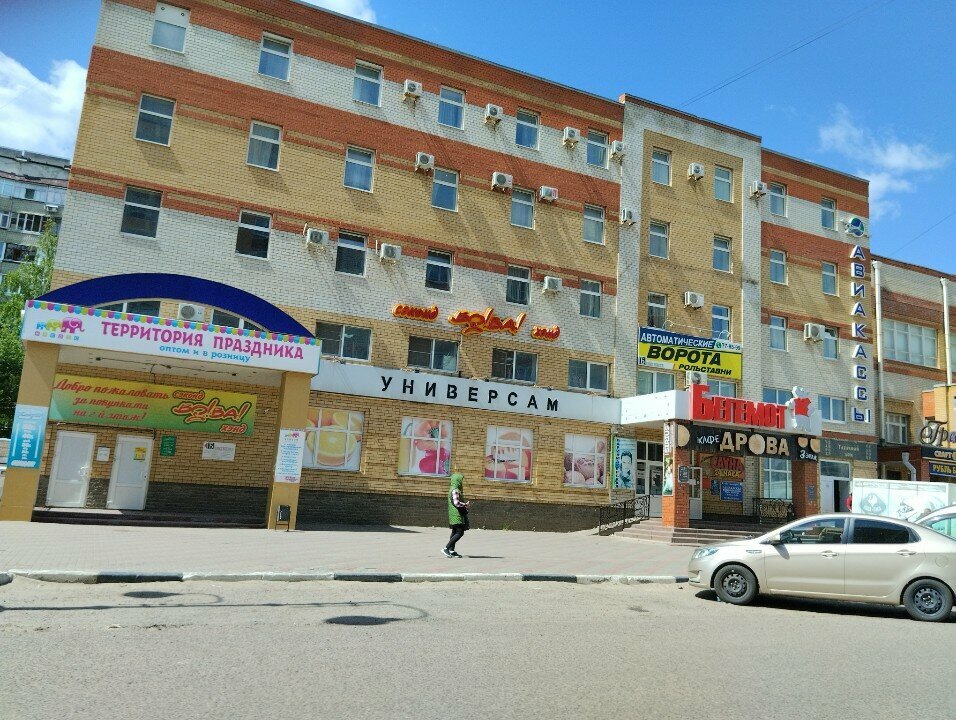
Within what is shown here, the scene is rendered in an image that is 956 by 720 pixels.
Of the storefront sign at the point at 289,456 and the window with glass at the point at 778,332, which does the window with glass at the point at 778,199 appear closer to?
the window with glass at the point at 778,332

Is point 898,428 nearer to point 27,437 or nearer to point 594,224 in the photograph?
point 594,224

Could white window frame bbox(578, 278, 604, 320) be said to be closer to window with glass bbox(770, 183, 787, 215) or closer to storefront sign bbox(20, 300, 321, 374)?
window with glass bbox(770, 183, 787, 215)

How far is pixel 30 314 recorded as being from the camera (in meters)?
15.8

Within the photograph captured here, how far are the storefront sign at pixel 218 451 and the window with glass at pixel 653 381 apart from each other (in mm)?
14256

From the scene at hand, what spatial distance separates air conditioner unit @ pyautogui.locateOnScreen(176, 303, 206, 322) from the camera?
18984mm

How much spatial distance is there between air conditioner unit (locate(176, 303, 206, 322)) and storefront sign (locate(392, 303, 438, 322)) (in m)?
5.97

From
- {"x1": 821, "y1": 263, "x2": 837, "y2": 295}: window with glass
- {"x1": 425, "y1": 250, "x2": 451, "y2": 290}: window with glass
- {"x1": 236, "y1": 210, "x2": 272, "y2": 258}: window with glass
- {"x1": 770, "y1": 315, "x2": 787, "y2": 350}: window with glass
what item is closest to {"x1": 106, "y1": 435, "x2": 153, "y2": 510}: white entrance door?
{"x1": 236, "y1": 210, "x2": 272, "y2": 258}: window with glass

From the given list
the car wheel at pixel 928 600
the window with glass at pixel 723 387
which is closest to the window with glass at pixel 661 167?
the window with glass at pixel 723 387

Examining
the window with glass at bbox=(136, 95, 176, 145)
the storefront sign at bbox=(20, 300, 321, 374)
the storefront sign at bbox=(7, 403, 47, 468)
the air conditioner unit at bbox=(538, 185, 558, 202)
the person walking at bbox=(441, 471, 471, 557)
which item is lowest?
the person walking at bbox=(441, 471, 471, 557)

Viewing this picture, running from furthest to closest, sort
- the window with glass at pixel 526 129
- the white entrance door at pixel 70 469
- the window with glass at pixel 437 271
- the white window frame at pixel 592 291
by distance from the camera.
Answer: the white window frame at pixel 592 291 → the window with glass at pixel 526 129 → the window with glass at pixel 437 271 → the white entrance door at pixel 70 469

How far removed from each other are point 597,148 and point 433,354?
35.0ft

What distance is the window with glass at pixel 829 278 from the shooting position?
31734 millimetres

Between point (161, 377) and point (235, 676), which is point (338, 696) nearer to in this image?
point (235, 676)

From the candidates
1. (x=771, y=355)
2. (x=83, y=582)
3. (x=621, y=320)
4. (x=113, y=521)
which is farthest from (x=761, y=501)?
(x=83, y=582)
